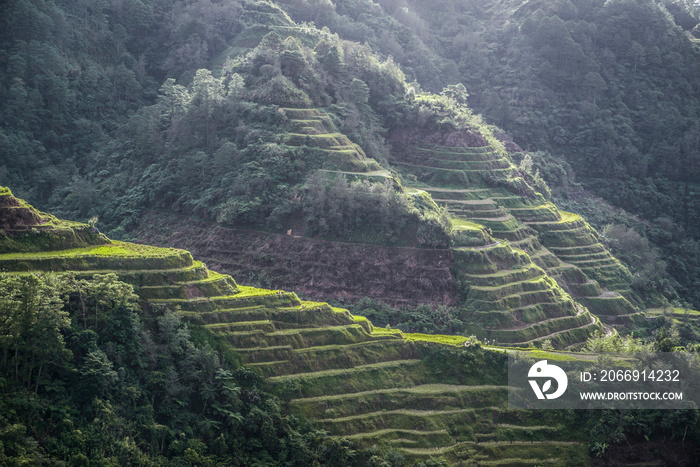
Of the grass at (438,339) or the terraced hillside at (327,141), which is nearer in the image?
the grass at (438,339)

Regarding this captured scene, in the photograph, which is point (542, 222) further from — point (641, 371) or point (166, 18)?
point (166, 18)

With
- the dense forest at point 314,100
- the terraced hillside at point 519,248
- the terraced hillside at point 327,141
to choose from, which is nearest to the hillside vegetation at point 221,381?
the terraced hillside at point 519,248

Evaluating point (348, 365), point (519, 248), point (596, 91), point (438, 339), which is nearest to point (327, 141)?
point (519, 248)

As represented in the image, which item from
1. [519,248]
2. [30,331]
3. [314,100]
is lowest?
[30,331]

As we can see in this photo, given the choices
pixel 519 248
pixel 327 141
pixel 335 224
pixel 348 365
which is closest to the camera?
pixel 348 365

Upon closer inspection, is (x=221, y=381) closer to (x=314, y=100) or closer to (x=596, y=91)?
(x=314, y=100)

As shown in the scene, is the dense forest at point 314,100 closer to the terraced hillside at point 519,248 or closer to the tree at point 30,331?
the terraced hillside at point 519,248
